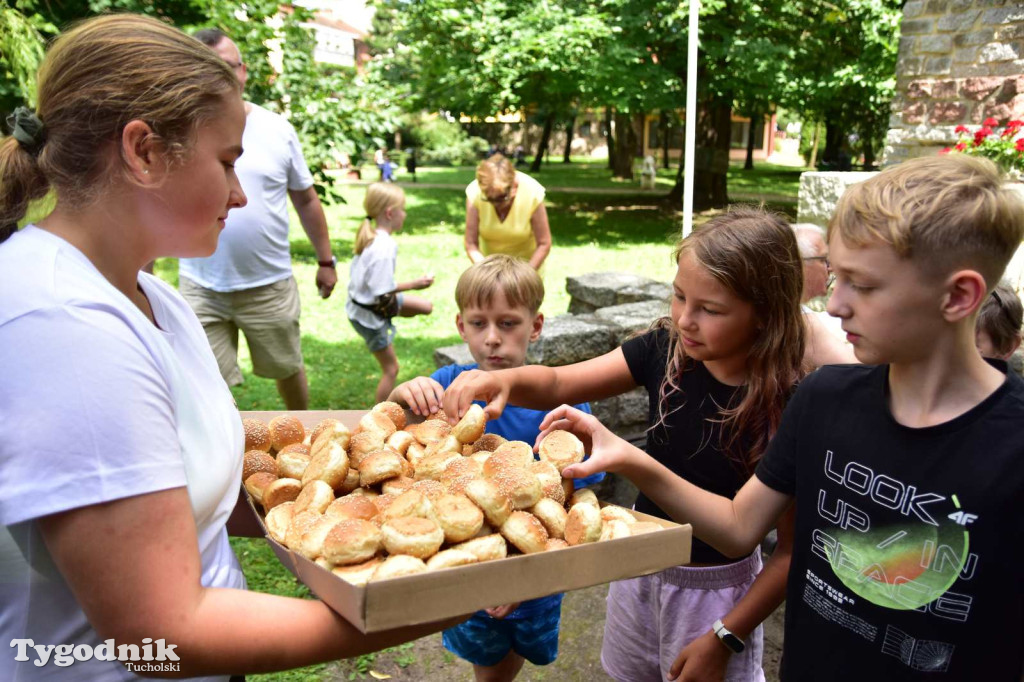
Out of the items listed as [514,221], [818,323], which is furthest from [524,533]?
[514,221]

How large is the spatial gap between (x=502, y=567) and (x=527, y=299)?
1666mm

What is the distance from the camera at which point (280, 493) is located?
1.71 meters

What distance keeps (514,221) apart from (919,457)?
15.4 feet

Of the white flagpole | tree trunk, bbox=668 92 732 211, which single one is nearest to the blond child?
the white flagpole

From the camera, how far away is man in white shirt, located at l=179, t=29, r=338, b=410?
4.52m

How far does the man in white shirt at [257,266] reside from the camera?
14.8 feet

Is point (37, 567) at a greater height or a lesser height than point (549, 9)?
lesser

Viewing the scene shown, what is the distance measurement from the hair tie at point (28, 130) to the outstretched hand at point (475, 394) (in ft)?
3.72

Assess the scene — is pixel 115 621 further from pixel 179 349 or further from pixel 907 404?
pixel 907 404

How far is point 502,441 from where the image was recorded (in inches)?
78.0

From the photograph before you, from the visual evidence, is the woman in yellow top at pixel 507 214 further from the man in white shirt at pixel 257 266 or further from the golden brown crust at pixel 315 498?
the golden brown crust at pixel 315 498

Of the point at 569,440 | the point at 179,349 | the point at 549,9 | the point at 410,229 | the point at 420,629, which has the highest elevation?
the point at 549,9

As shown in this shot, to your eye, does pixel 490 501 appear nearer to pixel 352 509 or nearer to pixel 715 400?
pixel 352 509

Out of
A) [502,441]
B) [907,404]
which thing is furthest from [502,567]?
[907,404]
